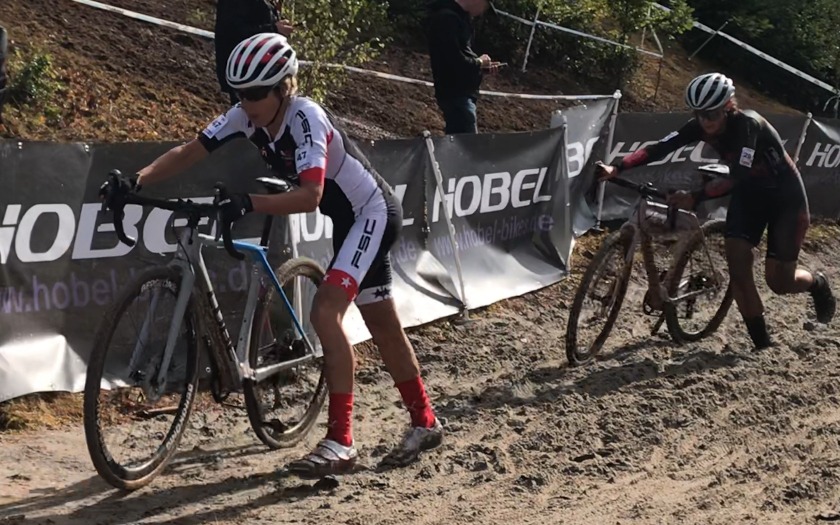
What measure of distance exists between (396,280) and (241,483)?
330 centimetres

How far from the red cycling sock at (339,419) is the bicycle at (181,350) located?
1.45 ft

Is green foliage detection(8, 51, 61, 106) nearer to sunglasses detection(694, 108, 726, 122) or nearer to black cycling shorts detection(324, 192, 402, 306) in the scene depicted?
black cycling shorts detection(324, 192, 402, 306)

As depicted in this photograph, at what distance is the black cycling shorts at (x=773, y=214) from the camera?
8156 millimetres

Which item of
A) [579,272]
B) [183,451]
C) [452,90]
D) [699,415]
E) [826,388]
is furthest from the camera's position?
[579,272]

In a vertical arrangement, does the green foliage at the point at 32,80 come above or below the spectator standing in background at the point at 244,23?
below

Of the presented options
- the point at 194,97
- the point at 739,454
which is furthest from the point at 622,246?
the point at 194,97

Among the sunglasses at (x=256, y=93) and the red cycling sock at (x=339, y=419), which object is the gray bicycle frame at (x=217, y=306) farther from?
the sunglasses at (x=256, y=93)

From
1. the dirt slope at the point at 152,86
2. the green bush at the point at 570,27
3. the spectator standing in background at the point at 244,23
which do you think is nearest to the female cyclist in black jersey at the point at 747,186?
the spectator standing in background at the point at 244,23

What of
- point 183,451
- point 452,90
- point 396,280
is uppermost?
point 452,90

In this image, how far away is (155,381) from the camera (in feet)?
17.0

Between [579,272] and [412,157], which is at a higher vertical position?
[412,157]

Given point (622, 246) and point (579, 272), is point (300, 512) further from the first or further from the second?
point (579, 272)

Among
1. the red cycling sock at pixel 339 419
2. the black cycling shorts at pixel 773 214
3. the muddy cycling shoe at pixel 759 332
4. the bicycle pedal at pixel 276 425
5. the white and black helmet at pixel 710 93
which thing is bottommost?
the bicycle pedal at pixel 276 425

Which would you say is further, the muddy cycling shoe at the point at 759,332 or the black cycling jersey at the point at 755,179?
the muddy cycling shoe at the point at 759,332
